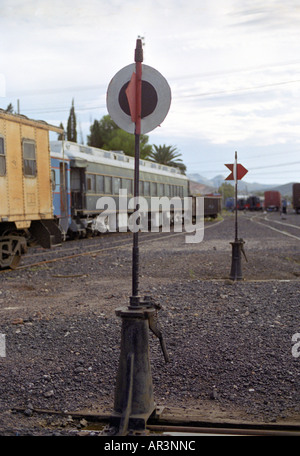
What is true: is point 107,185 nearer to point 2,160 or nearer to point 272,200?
point 2,160

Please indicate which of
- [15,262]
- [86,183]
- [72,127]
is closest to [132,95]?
[15,262]

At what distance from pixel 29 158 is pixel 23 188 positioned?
2.76 ft

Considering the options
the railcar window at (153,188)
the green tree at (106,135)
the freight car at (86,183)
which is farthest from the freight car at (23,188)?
the green tree at (106,135)

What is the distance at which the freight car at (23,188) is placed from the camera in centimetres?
1221

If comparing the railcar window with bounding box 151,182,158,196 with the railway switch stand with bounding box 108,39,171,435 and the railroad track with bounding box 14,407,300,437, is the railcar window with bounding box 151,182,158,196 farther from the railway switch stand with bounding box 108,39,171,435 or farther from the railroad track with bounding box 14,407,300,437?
the railroad track with bounding box 14,407,300,437

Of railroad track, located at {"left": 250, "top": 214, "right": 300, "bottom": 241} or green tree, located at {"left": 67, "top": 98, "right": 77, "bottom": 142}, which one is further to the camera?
green tree, located at {"left": 67, "top": 98, "right": 77, "bottom": 142}

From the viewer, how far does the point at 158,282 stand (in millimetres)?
10992

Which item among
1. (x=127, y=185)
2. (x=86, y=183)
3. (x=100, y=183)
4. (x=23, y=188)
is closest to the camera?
(x=23, y=188)

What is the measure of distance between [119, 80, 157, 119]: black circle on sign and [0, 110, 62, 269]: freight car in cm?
845

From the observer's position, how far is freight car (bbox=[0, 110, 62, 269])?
12211 mm

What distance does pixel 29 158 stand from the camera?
13.2 metres

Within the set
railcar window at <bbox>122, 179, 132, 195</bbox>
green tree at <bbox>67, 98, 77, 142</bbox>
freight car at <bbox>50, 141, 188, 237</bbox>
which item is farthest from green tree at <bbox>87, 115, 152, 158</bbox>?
railcar window at <bbox>122, 179, 132, 195</bbox>

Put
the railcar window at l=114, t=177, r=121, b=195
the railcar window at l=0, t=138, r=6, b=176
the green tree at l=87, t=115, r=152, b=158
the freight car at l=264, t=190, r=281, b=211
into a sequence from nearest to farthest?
the railcar window at l=0, t=138, r=6, b=176
the railcar window at l=114, t=177, r=121, b=195
the green tree at l=87, t=115, r=152, b=158
the freight car at l=264, t=190, r=281, b=211

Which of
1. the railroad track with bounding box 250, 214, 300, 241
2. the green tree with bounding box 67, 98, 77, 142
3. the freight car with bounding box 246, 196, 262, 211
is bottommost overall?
the railroad track with bounding box 250, 214, 300, 241
